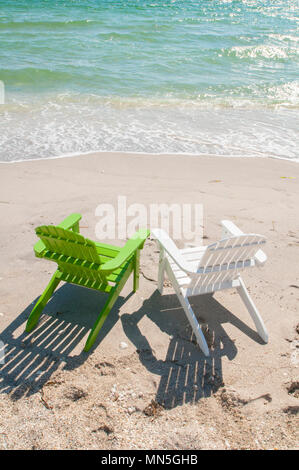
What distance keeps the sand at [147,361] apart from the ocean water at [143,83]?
357cm

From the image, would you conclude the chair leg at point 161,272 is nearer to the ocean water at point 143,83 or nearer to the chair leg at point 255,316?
the chair leg at point 255,316

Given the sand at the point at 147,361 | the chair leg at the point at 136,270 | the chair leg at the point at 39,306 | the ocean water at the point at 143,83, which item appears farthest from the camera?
the ocean water at the point at 143,83

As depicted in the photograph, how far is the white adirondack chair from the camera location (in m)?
3.12

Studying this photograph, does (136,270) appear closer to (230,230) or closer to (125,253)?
(125,253)

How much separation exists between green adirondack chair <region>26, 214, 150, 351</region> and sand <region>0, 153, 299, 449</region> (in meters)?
0.21

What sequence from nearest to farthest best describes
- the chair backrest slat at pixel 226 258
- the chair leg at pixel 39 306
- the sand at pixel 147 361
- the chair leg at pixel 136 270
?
1. the sand at pixel 147 361
2. the chair backrest slat at pixel 226 258
3. the chair leg at pixel 39 306
4. the chair leg at pixel 136 270

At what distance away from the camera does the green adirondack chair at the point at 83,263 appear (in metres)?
3.15

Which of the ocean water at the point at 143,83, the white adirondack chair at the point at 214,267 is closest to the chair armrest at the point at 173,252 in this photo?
the white adirondack chair at the point at 214,267

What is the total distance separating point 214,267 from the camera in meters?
3.23

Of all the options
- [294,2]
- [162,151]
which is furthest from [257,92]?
[294,2]

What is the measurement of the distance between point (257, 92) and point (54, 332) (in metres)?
11.6

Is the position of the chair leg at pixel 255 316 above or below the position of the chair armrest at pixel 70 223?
below
